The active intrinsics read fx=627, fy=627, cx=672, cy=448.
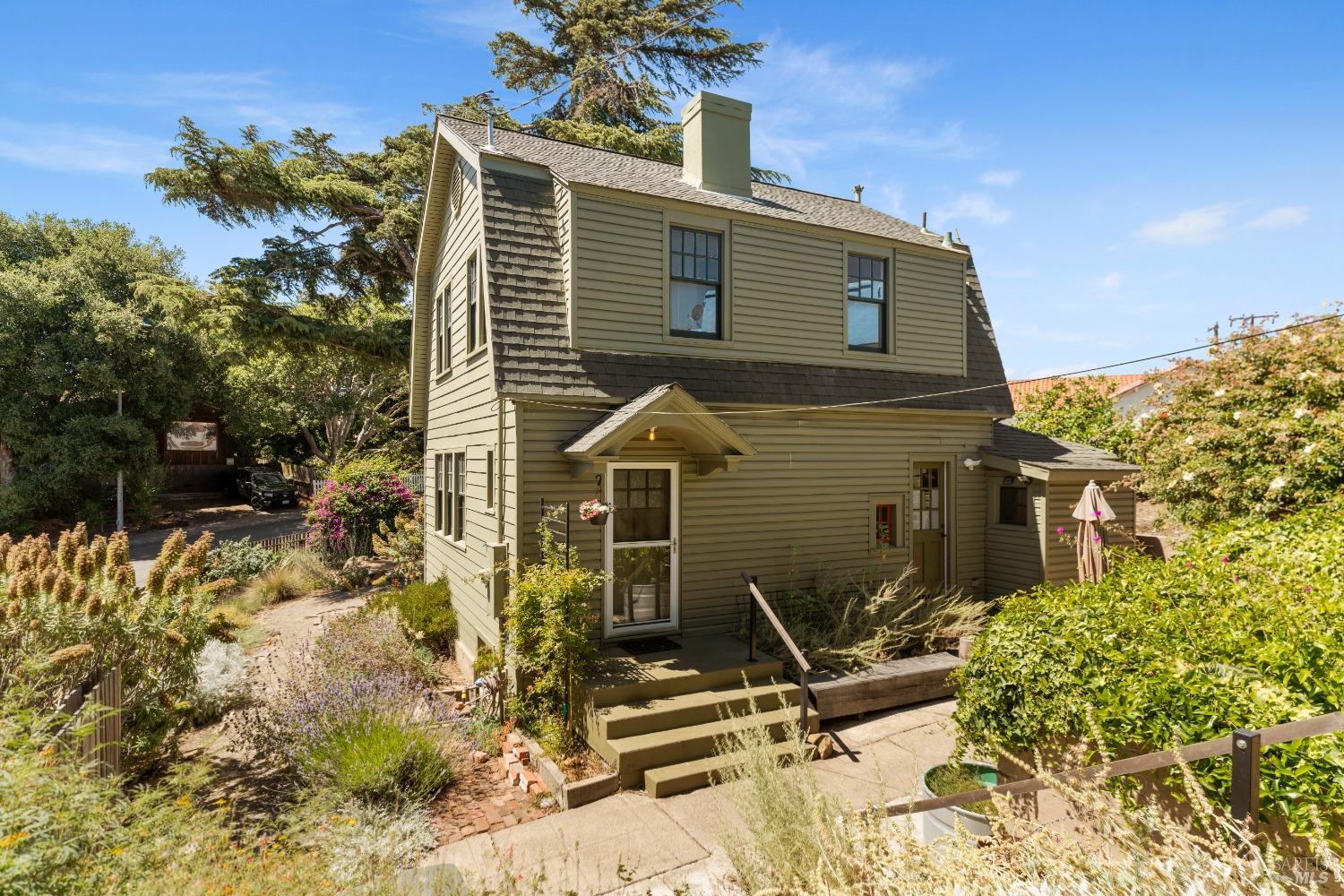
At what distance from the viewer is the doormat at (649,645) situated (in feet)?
25.1

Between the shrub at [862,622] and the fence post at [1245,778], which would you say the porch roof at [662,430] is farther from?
the fence post at [1245,778]

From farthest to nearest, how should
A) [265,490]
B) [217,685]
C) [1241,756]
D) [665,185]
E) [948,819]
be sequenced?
1. [265,490]
2. [665,185]
3. [217,685]
4. [948,819]
5. [1241,756]

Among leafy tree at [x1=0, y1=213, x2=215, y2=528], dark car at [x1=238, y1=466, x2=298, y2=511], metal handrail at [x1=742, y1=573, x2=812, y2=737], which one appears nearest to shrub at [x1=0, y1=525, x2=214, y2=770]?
metal handrail at [x1=742, y1=573, x2=812, y2=737]

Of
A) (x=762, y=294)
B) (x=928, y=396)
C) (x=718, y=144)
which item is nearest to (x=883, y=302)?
(x=928, y=396)

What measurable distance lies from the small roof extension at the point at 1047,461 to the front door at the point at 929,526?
97cm

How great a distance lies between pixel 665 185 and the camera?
9234mm

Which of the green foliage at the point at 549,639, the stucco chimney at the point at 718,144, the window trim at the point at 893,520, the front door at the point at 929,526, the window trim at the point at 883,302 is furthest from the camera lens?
the front door at the point at 929,526

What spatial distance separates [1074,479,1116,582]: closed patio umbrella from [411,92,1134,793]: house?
3.25ft

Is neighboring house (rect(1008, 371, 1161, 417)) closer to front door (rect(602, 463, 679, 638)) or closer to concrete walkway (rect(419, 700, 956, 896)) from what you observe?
front door (rect(602, 463, 679, 638))

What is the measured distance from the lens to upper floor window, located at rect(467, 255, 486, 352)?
344 inches

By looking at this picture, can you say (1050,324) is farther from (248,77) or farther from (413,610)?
(248,77)

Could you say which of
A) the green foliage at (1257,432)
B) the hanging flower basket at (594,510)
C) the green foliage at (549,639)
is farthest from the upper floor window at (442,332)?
the green foliage at (1257,432)

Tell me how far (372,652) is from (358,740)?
3276 millimetres

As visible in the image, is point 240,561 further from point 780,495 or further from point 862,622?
point 862,622
